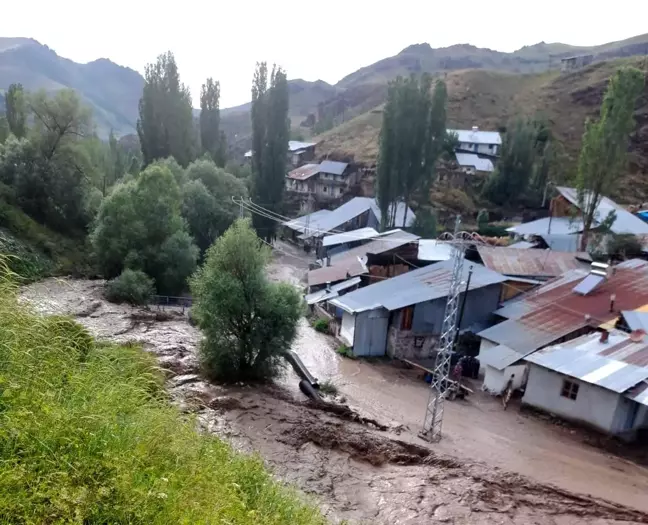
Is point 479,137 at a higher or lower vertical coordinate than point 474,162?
higher

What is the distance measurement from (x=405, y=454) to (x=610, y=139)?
79.6ft

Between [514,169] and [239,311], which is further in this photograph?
[514,169]

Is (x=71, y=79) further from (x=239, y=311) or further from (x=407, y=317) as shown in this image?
(x=239, y=311)

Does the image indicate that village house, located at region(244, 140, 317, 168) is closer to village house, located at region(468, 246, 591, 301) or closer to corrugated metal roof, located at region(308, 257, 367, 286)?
corrugated metal roof, located at region(308, 257, 367, 286)

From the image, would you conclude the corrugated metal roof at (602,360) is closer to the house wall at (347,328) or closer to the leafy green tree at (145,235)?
the house wall at (347,328)

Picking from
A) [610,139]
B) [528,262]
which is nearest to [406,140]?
[610,139]

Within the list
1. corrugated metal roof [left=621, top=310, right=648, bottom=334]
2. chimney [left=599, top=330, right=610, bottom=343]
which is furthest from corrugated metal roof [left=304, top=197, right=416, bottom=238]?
chimney [left=599, top=330, right=610, bottom=343]

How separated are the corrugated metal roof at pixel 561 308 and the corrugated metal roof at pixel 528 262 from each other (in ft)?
7.82

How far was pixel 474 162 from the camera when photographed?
53281mm

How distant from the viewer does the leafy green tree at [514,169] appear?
4622 centimetres

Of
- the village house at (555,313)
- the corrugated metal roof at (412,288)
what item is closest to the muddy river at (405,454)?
the village house at (555,313)

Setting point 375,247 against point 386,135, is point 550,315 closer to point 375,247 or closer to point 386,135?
point 375,247

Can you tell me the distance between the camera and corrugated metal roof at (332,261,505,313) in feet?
66.2

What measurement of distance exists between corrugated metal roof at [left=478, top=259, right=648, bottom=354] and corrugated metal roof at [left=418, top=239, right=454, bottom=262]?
218 inches
